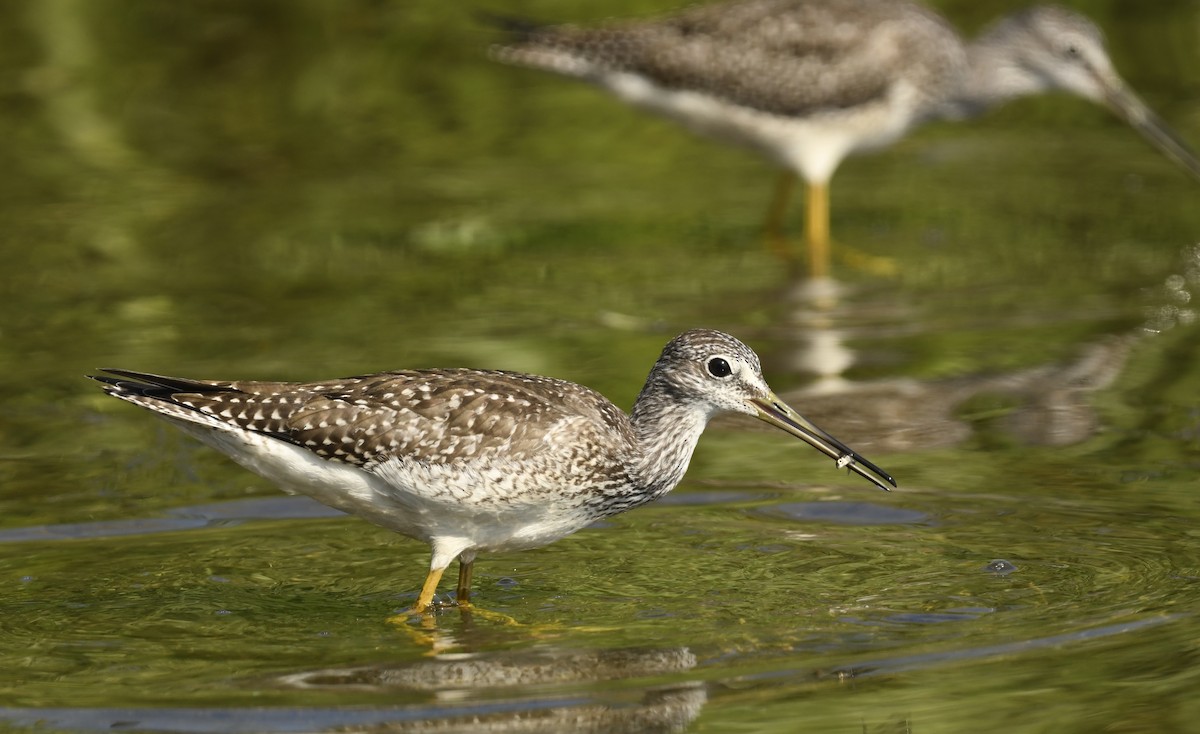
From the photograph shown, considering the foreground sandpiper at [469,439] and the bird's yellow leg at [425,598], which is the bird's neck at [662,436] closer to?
the foreground sandpiper at [469,439]

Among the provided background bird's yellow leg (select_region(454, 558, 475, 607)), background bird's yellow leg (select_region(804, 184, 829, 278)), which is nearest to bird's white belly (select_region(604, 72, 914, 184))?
background bird's yellow leg (select_region(804, 184, 829, 278))

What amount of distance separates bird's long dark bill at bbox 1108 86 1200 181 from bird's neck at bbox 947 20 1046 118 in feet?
2.83

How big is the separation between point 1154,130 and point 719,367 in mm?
8324

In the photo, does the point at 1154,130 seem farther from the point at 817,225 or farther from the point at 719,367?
the point at 719,367

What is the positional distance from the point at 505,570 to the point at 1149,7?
15.1 meters

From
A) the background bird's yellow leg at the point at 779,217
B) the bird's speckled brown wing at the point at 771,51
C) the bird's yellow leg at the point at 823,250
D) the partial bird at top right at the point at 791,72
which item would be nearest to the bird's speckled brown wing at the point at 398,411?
the bird's yellow leg at the point at 823,250

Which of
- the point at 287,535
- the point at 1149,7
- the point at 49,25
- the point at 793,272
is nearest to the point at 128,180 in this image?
the point at 49,25

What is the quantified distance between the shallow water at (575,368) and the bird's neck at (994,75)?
83 cm

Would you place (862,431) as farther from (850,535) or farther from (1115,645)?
(1115,645)

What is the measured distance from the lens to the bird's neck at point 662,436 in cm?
899

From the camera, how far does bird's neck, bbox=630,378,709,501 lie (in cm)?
899

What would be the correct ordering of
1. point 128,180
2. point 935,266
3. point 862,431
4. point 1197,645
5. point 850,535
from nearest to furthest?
1. point 1197,645
2. point 850,535
3. point 862,431
4. point 935,266
5. point 128,180

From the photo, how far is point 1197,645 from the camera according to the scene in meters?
7.66

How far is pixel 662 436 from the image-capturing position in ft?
29.8
